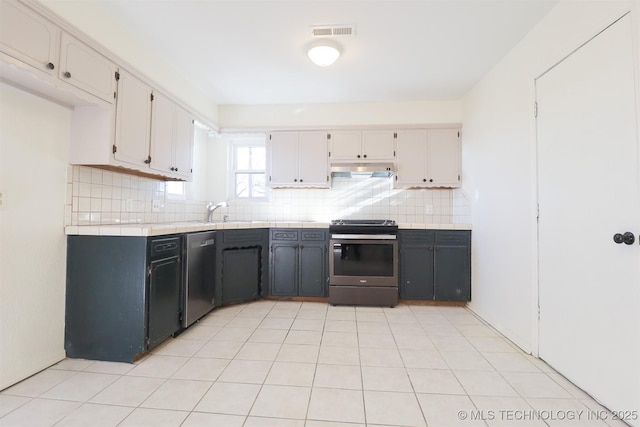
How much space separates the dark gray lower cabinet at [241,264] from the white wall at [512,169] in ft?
7.72

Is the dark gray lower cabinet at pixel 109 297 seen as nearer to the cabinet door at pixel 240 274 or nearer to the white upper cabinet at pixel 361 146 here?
the cabinet door at pixel 240 274

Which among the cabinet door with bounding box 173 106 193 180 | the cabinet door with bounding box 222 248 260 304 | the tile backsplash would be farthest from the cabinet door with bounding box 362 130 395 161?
the cabinet door with bounding box 173 106 193 180

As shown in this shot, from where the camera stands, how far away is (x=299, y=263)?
3264 mm

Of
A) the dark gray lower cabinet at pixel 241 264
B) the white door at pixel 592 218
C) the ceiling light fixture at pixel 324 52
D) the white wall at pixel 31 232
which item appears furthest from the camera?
the dark gray lower cabinet at pixel 241 264

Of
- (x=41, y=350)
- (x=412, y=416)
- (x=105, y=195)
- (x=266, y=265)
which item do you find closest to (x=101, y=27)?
(x=105, y=195)

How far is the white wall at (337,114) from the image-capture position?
3.47 m

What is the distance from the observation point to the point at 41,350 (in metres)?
1.79

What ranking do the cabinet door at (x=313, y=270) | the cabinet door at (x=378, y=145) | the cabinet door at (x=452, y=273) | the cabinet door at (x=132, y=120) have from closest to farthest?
the cabinet door at (x=132, y=120) < the cabinet door at (x=452, y=273) < the cabinet door at (x=313, y=270) < the cabinet door at (x=378, y=145)

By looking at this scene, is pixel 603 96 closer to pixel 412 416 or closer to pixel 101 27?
pixel 412 416

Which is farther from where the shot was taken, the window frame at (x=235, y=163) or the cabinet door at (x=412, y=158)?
the window frame at (x=235, y=163)

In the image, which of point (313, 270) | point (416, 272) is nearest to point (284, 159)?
point (313, 270)

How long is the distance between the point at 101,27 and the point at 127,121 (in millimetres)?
615

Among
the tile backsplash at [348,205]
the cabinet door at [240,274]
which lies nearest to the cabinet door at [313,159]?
the tile backsplash at [348,205]

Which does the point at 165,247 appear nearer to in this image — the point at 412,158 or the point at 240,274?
the point at 240,274
